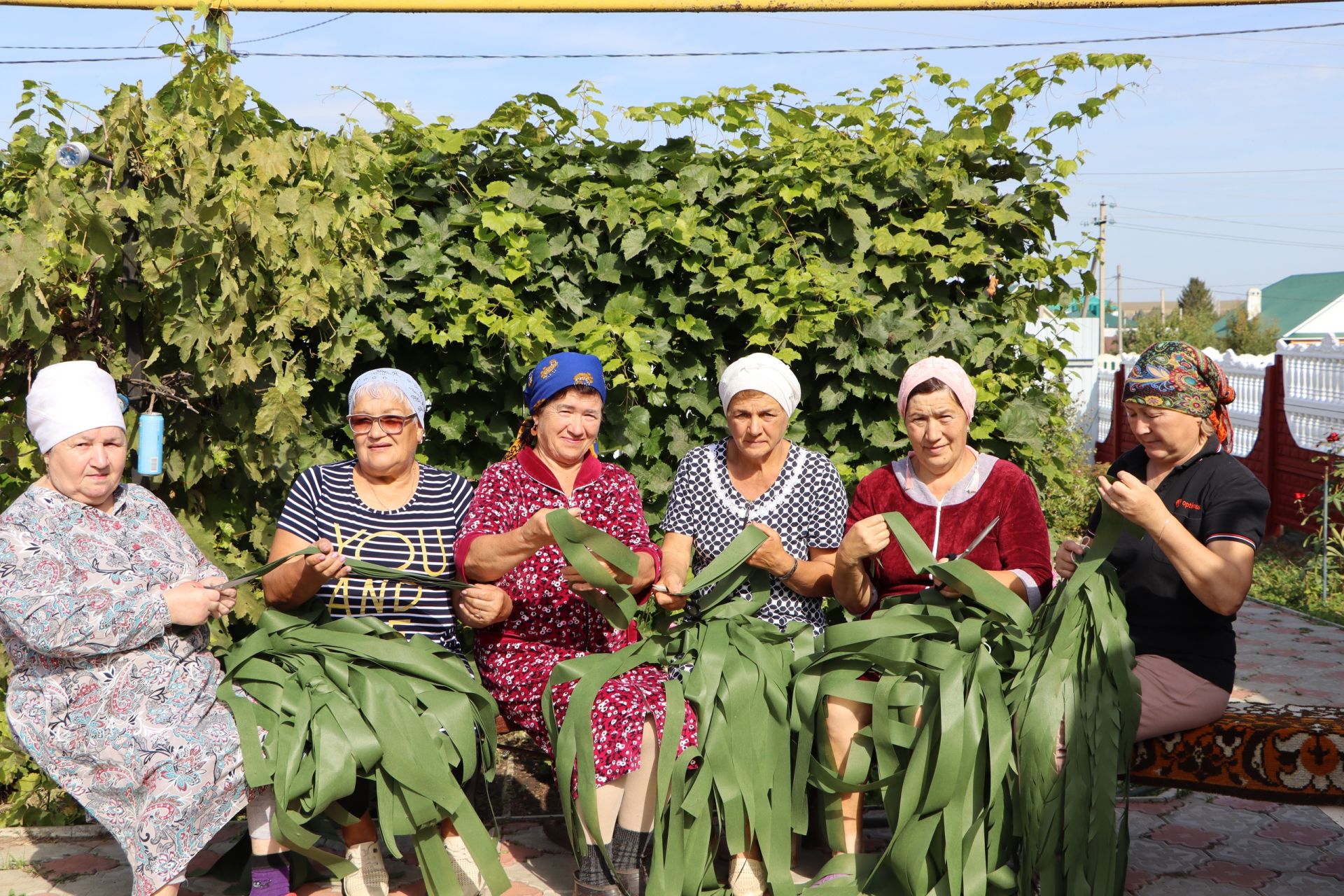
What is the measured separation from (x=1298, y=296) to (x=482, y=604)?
61358 mm

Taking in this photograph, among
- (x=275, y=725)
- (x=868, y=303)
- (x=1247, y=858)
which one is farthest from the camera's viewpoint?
(x=868, y=303)

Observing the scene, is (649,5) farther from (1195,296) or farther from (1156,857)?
(1195,296)

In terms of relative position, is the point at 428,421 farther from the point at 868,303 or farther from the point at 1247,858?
the point at 1247,858

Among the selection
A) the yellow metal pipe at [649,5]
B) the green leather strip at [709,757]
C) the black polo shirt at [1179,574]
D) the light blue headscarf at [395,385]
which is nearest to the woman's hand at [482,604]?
the green leather strip at [709,757]

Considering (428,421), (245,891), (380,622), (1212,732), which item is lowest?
(245,891)

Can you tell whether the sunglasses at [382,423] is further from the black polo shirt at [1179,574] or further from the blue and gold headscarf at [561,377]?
the black polo shirt at [1179,574]

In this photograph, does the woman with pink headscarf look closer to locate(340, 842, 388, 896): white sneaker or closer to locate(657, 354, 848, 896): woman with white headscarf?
locate(657, 354, 848, 896): woman with white headscarf

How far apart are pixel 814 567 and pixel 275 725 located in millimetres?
1532

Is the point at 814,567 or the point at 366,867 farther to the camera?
the point at 814,567

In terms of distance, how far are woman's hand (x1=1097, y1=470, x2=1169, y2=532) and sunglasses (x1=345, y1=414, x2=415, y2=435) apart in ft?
6.11

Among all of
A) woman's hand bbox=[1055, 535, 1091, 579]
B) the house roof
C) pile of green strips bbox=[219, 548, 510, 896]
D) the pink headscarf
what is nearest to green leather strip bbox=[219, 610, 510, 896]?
pile of green strips bbox=[219, 548, 510, 896]

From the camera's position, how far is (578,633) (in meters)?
3.30

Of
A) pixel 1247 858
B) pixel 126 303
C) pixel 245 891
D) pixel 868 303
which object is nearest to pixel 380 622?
pixel 245 891

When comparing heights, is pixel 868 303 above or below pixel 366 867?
above
